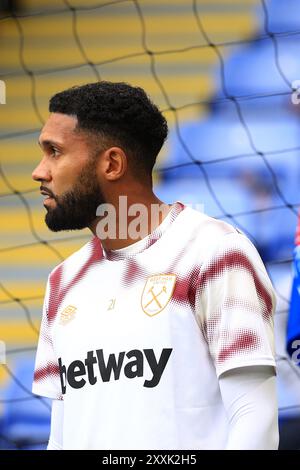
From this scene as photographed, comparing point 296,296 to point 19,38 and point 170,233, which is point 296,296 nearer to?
point 170,233

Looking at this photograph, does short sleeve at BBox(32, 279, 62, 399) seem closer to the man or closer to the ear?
the man

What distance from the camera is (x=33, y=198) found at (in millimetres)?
2992

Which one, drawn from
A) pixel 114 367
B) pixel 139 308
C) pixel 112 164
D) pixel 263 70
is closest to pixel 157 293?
pixel 139 308

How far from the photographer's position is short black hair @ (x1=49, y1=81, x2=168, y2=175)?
1.84 meters

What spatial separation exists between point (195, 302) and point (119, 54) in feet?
4.94

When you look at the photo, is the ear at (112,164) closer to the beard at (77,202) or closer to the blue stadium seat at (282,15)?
the beard at (77,202)

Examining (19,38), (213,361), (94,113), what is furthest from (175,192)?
(213,361)

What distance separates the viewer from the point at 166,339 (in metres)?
1.69

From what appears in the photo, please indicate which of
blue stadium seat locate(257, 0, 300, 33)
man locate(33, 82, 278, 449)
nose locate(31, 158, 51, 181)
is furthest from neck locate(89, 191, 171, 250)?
blue stadium seat locate(257, 0, 300, 33)

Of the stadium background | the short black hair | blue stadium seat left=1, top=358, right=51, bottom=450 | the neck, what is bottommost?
blue stadium seat left=1, top=358, right=51, bottom=450

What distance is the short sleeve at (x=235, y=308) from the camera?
1.64 metres

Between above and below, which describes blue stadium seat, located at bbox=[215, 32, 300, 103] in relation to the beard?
above

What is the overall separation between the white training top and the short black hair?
0.13 metres

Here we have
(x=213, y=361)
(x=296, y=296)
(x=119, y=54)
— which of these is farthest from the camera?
(x=119, y=54)
